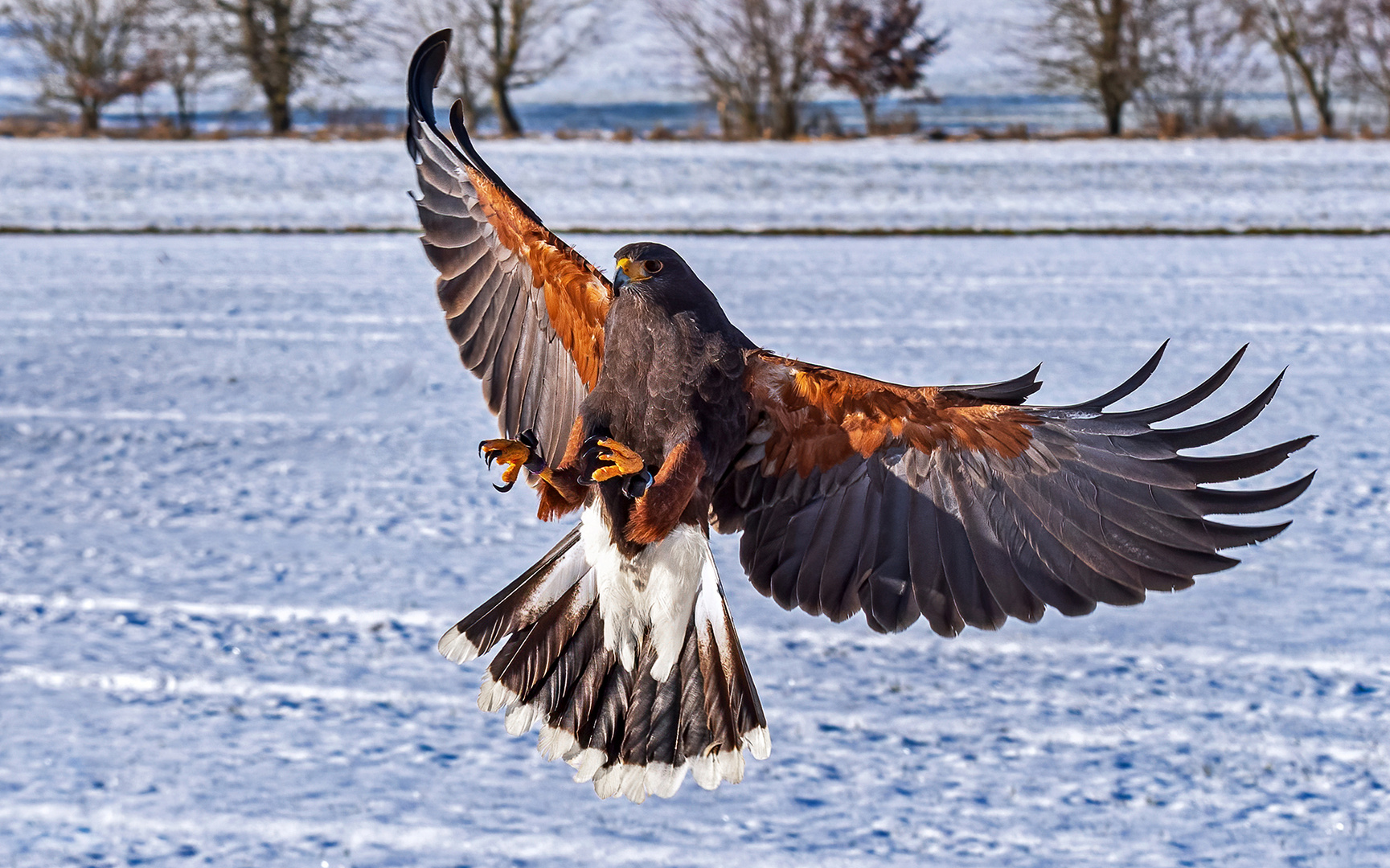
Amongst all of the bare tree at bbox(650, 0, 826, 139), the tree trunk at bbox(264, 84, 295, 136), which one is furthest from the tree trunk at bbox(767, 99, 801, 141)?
the tree trunk at bbox(264, 84, 295, 136)

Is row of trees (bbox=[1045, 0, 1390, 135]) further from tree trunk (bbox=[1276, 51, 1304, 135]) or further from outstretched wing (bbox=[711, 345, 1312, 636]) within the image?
outstretched wing (bbox=[711, 345, 1312, 636])

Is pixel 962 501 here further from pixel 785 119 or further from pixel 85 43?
pixel 85 43

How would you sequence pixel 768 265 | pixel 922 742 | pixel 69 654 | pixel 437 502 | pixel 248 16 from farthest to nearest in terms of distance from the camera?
pixel 248 16, pixel 768 265, pixel 437 502, pixel 69 654, pixel 922 742

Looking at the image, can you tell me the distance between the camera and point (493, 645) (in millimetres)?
2586

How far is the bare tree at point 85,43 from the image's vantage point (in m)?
32.9

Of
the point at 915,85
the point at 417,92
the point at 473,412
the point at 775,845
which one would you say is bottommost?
the point at 775,845

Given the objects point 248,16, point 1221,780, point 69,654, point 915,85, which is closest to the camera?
point 1221,780

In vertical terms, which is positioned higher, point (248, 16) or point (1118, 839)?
point (248, 16)

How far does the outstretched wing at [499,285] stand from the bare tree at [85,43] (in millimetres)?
33212

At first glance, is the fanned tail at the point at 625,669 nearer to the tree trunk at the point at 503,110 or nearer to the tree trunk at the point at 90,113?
the tree trunk at the point at 503,110

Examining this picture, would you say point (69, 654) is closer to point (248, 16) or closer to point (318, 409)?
point (318, 409)

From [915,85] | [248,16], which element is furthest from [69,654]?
[915,85]

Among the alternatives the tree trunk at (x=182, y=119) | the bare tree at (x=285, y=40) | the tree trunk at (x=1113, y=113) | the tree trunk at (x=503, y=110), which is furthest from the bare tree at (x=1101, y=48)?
the tree trunk at (x=182, y=119)

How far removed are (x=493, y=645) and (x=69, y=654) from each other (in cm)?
281
